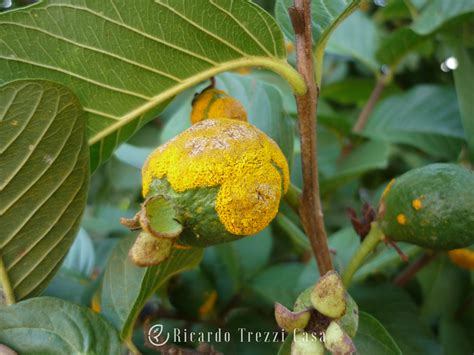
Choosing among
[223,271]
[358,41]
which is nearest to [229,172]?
[223,271]

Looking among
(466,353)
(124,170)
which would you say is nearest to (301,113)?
(466,353)

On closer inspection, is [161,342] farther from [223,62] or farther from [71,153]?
[223,62]

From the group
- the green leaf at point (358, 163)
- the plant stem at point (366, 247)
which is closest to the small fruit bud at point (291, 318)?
the plant stem at point (366, 247)

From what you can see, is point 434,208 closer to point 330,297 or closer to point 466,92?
point 330,297

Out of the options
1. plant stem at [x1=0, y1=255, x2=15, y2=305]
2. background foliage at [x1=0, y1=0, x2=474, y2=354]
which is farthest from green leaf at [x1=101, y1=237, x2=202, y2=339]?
plant stem at [x1=0, y1=255, x2=15, y2=305]

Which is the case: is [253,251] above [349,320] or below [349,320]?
below

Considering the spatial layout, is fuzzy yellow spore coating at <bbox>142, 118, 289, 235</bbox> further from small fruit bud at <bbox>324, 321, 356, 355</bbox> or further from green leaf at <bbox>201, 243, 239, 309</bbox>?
green leaf at <bbox>201, 243, 239, 309</bbox>
